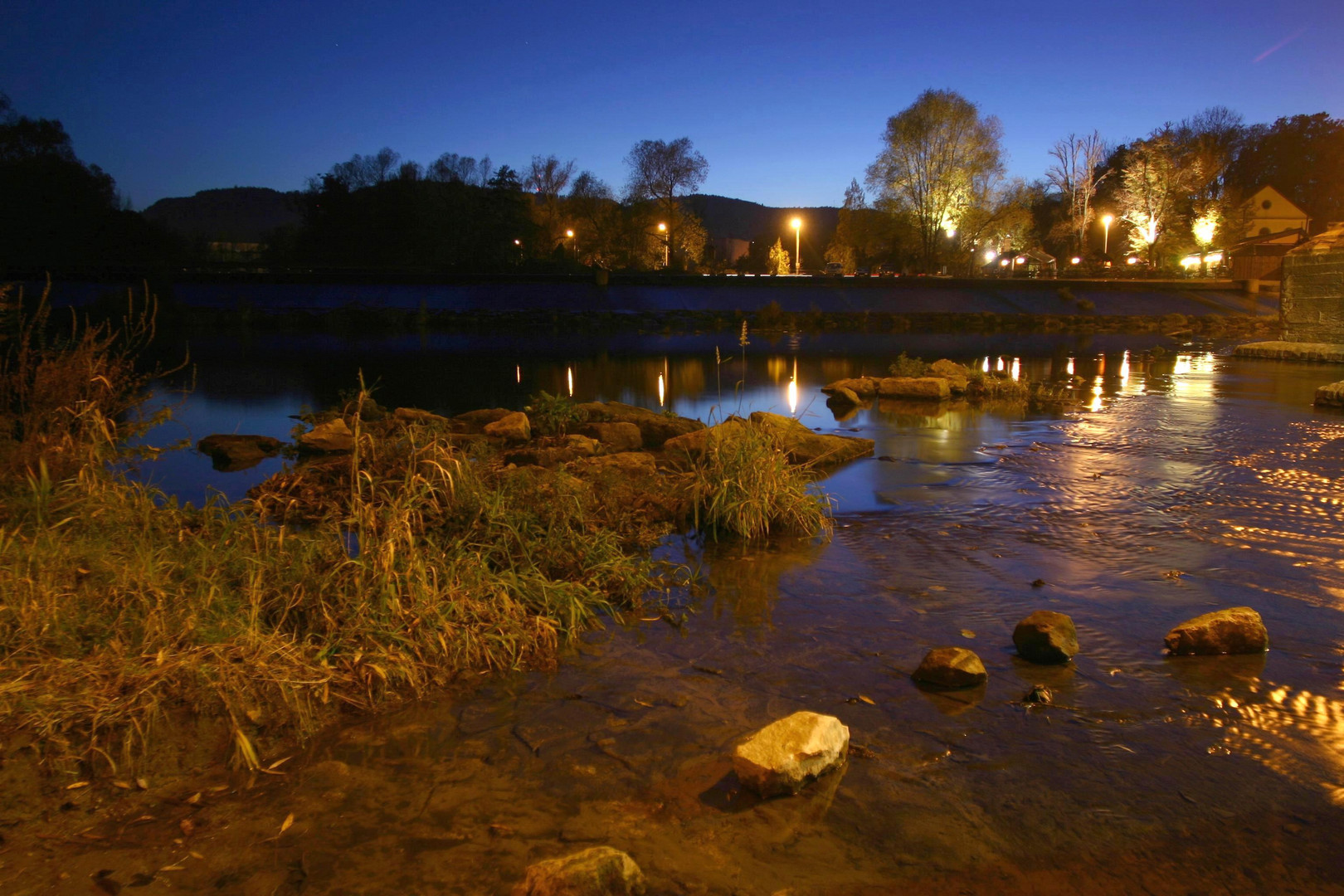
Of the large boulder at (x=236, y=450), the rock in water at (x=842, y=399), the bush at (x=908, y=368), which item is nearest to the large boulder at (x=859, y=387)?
the rock in water at (x=842, y=399)

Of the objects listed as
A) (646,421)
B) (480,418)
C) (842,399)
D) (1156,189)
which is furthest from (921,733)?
(1156,189)

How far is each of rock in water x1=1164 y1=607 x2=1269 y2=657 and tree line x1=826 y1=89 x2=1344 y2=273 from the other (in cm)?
5638

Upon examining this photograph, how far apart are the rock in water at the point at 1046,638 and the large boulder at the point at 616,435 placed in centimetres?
584

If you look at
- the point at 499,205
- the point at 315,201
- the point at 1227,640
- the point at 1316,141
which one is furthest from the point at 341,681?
the point at 1316,141

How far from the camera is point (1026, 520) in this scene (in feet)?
23.5

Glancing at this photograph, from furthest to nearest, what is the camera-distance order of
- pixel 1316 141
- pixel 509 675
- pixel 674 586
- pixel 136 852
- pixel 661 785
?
pixel 1316 141
pixel 674 586
pixel 509 675
pixel 661 785
pixel 136 852

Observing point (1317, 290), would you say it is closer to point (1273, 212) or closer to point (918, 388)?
point (918, 388)

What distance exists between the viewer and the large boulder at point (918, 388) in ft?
49.4

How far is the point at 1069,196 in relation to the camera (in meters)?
79.0

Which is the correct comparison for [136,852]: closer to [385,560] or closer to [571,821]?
[571,821]

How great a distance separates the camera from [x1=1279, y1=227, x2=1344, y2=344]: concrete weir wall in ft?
58.1

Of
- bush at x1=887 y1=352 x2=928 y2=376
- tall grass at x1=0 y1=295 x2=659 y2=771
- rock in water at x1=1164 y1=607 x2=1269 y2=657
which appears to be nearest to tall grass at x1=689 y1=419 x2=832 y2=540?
tall grass at x1=0 y1=295 x2=659 y2=771

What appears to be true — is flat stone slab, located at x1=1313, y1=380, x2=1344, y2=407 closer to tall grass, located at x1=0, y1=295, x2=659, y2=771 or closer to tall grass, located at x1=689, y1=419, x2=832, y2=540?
tall grass, located at x1=689, y1=419, x2=832, y2=540

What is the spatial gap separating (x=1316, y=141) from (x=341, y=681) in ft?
337
